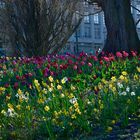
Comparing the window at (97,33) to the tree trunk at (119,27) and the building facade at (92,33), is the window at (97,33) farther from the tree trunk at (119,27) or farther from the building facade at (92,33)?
the tree trunk at (119,27)

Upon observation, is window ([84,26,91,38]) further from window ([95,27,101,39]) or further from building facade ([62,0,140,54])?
window ([95,27,101,39])

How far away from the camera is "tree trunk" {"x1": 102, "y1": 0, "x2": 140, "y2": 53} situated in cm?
1291

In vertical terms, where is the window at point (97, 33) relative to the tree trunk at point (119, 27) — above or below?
below

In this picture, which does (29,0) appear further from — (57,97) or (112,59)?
(57,97)

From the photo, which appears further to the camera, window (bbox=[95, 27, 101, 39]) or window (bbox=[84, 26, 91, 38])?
window (bbox=[95, 27, 101, 39])

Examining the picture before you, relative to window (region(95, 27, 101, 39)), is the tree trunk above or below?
above

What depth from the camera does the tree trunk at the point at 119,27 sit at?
12.9 meters

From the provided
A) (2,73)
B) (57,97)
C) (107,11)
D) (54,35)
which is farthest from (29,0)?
(57,97)

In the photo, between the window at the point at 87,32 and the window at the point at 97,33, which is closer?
the window at the point at 87,32

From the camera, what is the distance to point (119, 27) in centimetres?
1295

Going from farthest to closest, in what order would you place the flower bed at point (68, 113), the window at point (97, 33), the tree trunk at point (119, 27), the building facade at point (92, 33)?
the window at point (97, 33) < the building facade at point (92, 33) < the tree trunk at point (119, 27) < the flower bed at point (68, 113)


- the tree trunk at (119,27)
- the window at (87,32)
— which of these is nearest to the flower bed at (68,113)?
the tree trunk at (119,27)

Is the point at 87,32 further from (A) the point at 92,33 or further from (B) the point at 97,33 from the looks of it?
(B) the point at 97,33

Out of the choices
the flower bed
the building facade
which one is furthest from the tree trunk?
the building facade
